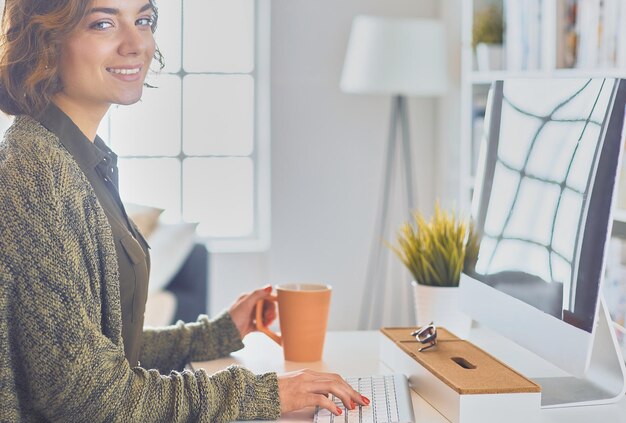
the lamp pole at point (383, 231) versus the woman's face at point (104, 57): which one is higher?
the woman's face at point (104, 57)

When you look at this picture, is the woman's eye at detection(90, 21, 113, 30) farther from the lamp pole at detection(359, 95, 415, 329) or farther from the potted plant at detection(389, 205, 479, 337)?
the lamp pole at detection(359, 95, 415, 329)

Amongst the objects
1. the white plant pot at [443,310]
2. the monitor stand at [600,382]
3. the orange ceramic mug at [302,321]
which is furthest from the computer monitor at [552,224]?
the orange ceramic mug at [302,321]

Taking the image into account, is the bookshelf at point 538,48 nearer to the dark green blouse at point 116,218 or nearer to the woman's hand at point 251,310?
the woman's hand at point 251,310

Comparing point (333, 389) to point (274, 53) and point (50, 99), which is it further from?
point (274, 53)

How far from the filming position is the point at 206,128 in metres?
4.16

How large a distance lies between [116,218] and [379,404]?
0.51 metres

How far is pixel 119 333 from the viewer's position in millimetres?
1293

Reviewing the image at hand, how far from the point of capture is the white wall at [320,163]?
3998 millimetres

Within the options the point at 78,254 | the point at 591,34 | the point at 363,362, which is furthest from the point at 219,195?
the point at 78,254

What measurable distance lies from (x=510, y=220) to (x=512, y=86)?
0.78ft

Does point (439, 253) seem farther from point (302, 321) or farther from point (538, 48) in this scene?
point (538, 48)

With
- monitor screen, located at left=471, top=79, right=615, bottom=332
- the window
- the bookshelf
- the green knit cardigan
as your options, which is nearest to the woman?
the green knit cardigan

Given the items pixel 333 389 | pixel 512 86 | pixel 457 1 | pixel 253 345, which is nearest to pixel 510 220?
pixel 512 86

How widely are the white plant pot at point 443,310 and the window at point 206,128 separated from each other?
7.68ft
